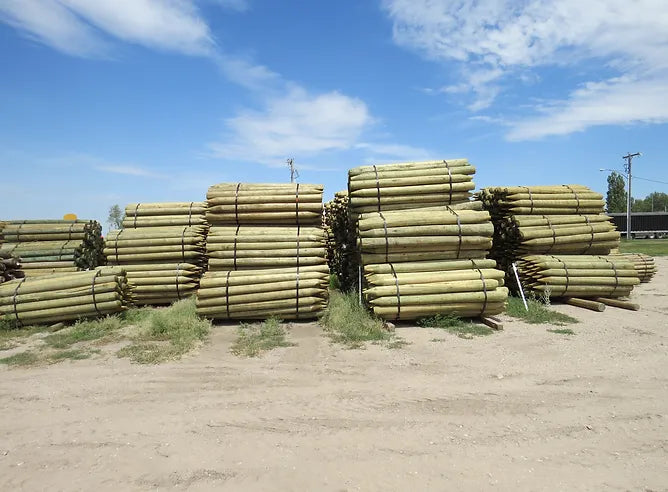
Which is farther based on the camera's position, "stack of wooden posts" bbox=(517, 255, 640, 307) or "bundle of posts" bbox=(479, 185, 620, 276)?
"bundle of posts" bbox=(479, 185, 620, 276)

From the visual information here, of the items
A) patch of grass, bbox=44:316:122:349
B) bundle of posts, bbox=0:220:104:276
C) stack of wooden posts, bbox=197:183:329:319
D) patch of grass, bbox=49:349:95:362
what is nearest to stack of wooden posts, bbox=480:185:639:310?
stack of wooden posts, bbox=197:183:329:319

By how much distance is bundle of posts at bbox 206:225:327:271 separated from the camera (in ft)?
35.6

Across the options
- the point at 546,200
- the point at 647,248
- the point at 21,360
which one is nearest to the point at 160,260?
the point at 21,360

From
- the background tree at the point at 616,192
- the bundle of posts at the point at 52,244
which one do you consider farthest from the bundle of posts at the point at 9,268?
the background tree at the point at 616,192

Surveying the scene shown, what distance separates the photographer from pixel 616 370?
6773mm

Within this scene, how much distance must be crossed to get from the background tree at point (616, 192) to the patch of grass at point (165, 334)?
76692mm

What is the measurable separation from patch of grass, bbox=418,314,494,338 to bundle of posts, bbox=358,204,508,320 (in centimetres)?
16

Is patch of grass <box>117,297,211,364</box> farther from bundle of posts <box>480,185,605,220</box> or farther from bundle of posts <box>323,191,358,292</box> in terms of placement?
bundle of posts <box>480,185,605,220</box>

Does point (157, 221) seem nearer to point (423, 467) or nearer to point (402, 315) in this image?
point (402, 315)

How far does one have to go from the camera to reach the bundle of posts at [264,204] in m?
11.6

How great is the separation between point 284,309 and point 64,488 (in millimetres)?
6308

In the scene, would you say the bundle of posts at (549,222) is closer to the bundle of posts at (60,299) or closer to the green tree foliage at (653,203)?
the bundle of posts at (60,299)

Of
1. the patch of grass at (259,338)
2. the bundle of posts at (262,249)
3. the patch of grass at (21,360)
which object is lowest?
the patch of grass at (21,360)

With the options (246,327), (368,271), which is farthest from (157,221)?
(368,271)
